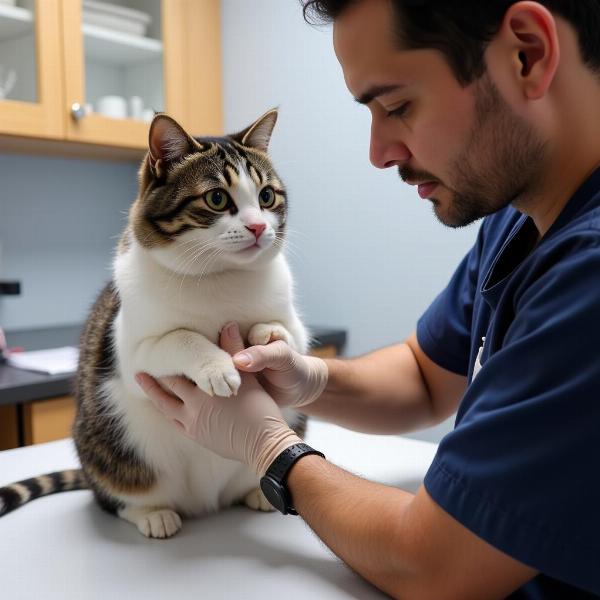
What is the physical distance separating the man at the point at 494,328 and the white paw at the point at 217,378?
30 millimetres

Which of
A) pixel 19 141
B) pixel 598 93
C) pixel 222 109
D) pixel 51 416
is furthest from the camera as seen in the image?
pixel 222 109

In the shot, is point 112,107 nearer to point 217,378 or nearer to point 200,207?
point 200,207

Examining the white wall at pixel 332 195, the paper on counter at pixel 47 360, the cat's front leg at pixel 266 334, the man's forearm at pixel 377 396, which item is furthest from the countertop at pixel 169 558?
the white wall at pixel 332 195

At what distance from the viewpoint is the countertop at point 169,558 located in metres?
0.75

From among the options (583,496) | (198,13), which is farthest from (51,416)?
(198,13)

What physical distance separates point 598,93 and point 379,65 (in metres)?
0.26

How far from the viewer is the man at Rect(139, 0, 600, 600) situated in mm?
595

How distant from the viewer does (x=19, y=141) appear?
2221 mm

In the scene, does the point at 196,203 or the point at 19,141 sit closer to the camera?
the point at 196,203

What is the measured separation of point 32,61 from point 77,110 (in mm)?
209

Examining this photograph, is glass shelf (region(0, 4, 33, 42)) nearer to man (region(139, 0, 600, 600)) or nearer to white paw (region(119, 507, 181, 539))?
man (region(139, 0, 600, 600))

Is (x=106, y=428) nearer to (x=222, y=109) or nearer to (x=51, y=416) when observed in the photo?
(x=51, y=416)

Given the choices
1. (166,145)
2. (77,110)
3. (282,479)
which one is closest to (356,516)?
(282,479)

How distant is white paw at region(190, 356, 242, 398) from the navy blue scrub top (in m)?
0.32
